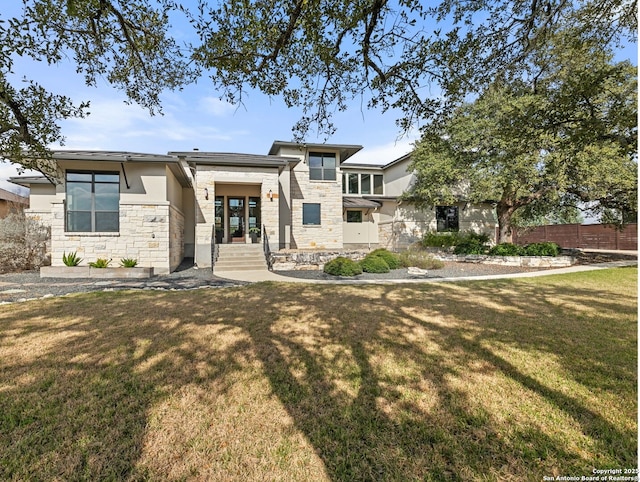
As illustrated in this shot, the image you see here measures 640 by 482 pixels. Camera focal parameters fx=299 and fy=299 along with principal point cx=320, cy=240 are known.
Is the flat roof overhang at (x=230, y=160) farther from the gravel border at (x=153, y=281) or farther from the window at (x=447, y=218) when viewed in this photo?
the window at (x=447, y=218)

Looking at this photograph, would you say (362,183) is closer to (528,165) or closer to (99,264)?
(528,165)

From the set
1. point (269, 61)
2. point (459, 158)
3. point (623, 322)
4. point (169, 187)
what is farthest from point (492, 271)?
point (169, 187)

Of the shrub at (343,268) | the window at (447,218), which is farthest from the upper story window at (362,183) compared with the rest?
the shrub at (343,268)

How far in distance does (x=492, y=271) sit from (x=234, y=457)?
13438 mm

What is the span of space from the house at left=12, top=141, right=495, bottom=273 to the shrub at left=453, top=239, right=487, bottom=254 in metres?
3.49

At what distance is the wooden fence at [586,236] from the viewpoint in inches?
885

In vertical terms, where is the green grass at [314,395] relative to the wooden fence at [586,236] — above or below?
below

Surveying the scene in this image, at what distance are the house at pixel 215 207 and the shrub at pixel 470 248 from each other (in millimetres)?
3492

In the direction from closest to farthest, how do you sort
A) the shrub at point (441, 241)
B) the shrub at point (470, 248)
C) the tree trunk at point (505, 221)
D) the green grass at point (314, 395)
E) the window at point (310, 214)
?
the green grass at point (314, 395) < the shrub at point (470, 248) < the tree trunk at point (505, 221) < the window at point (310, 214) < the shrub at point (441, 241)

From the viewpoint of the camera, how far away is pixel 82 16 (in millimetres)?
4727

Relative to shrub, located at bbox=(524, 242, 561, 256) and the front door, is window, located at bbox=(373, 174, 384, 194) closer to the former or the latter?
shrub, located at bbox=(524, 242, 561, 256)

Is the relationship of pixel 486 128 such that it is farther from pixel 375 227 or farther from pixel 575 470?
pixel 575 470

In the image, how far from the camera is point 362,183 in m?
23.8

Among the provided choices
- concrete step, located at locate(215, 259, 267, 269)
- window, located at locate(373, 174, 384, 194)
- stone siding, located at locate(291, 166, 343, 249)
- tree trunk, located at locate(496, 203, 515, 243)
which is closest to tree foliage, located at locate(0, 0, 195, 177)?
concrete step, located at locate(215, 259, 267, 269)
